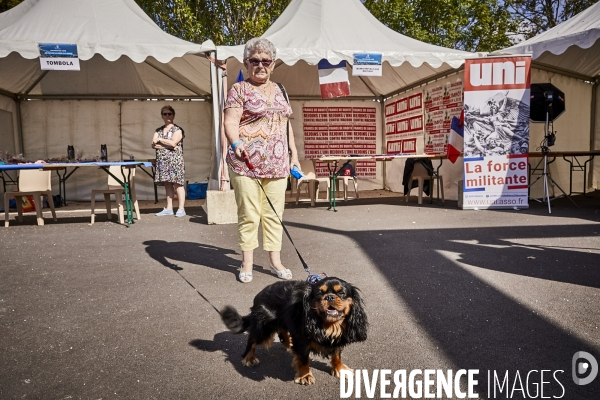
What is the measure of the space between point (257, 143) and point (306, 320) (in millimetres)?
1909

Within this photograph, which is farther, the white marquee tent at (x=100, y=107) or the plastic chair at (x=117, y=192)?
the white marquee tent at (x=100, y=107)

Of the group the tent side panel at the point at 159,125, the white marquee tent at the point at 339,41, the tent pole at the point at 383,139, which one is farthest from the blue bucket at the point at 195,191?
the tent pole at the point at 383,139

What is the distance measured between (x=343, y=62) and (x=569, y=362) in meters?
6.46

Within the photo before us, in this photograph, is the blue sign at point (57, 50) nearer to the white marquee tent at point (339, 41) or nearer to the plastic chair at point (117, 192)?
the plastic chair at point (117, 192)

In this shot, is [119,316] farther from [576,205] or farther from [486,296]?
[576,205]

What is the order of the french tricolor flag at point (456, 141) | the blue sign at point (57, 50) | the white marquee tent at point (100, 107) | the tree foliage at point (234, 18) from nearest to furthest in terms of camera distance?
the blue sign at point (57, 50), the french tricolor flag at point (456, 141), the white marquee tent at point (100, 107), the tree foliage at point (234, 18)

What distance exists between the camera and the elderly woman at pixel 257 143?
3346mm

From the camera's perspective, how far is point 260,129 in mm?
3455

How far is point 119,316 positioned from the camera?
9.80ft

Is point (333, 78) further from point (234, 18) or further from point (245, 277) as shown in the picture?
point (234, 18)

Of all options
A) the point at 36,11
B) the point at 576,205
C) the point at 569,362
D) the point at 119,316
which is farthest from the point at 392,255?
the point at 36,11

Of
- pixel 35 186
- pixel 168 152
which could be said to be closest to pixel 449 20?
pixel 168 152

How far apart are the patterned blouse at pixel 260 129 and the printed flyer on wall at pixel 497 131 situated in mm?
5340

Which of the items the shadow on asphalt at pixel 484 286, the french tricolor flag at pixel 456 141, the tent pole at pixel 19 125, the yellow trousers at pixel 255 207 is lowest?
the shadow on asphalt at pixel 484 286
